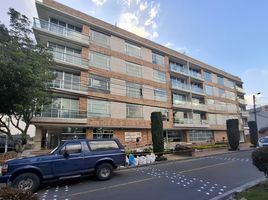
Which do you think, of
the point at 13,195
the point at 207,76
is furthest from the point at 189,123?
the point at 13,195

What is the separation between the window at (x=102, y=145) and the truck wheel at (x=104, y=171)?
83 cm

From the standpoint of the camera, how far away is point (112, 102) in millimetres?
24734

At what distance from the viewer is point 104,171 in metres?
10.5

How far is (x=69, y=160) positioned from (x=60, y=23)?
1858 cm

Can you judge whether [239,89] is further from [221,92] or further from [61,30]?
[61,30]

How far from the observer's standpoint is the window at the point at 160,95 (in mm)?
29913

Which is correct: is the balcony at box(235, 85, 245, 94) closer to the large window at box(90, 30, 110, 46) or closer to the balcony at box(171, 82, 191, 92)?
the balcony at box(171, 82, 191, 92)

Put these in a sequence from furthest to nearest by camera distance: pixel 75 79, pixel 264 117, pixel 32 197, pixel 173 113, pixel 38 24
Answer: pixel 264 117 < pixel 173 113 < pixel 75 79 < pixel 38 24 < pixel 32 197

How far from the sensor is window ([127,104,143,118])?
86.3 ft

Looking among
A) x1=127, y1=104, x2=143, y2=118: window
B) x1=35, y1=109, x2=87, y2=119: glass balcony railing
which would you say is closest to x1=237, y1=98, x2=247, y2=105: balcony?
x1=127, y1=104, x2=143, y2=118: window

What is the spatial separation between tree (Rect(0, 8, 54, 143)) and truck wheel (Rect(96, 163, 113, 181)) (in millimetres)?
6524

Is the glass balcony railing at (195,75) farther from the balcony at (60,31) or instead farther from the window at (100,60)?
the balcony at (60,31)

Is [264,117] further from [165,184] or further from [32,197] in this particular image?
[32,197]

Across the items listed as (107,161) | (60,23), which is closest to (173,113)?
(60,23)
